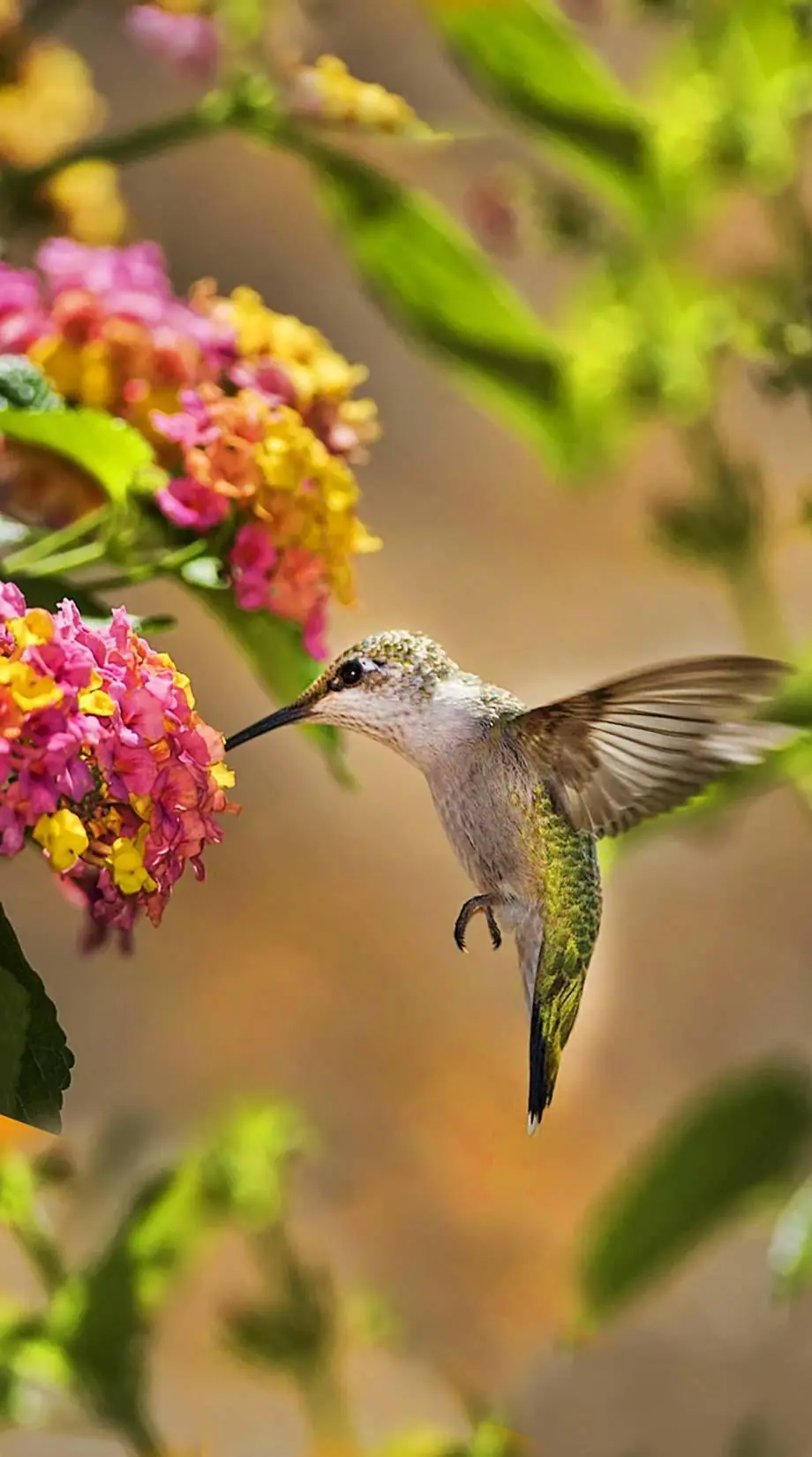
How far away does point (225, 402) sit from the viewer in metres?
0.57

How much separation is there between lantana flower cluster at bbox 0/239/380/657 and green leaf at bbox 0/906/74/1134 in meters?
0.16

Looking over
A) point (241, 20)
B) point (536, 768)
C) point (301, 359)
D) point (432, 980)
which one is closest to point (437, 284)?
point (241, 20)

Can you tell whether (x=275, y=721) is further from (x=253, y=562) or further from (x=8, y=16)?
(x=8, y=16)

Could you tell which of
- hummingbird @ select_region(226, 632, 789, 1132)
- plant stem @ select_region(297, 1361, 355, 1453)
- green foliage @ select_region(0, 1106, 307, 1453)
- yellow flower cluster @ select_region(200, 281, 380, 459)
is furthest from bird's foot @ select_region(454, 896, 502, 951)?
plant stem @ select_region(297, 1361, 355, 1453)

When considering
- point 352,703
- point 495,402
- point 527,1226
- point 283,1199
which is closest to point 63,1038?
point 352,703

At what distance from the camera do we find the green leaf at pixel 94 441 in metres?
0.55

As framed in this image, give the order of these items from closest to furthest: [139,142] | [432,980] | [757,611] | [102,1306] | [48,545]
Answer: [48,545], [139,142], [102,1306], [757,611], [432,980]

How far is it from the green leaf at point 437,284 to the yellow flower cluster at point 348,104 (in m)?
0.03

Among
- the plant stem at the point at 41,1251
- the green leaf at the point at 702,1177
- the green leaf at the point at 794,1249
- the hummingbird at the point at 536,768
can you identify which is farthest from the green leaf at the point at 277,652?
the green leaf at the point at 702,1177

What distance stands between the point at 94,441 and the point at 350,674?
0.51ft

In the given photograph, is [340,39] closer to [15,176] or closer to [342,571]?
[15,176]

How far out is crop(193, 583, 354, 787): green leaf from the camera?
0.60 meters

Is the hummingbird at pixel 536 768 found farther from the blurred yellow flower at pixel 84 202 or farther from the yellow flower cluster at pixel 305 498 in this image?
the blurred yellow flower at pixel 84 202

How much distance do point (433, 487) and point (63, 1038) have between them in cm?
186
